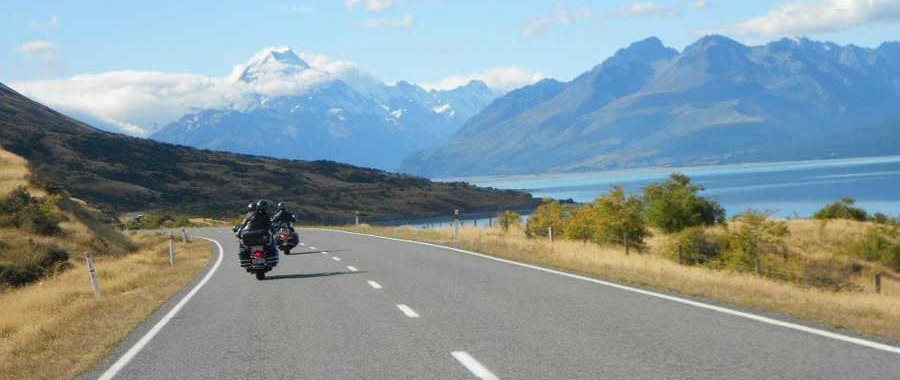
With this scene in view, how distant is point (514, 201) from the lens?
14038 centimetres

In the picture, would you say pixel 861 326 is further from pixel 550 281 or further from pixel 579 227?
pixel 579 227

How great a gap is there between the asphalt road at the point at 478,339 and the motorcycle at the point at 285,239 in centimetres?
1297

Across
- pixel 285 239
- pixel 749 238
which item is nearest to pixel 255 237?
pixel 285 239

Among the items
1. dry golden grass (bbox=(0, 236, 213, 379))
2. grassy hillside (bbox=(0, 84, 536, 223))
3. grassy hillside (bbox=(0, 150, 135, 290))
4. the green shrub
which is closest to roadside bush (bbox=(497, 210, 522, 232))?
the green shrub

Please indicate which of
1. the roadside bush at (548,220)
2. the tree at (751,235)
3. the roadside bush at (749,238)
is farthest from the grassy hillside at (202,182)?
the tree at (751,235)

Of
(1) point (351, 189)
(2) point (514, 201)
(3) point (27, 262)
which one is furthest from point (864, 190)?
(3) point (27, 262)

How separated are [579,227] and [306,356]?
36987 millimetres

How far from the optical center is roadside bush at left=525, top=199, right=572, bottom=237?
48.5 m

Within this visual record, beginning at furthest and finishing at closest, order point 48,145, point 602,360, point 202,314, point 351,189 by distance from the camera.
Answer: point 351,189 → point 48,145 → point 202,314 → point 602,360

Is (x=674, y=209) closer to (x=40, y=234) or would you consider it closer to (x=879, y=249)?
(x=879, y=249)

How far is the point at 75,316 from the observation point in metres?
15.0

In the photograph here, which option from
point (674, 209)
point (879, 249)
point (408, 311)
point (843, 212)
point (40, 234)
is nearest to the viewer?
point (408, 311)

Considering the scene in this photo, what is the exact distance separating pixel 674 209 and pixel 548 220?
23.6 feet

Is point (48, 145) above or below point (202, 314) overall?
above
